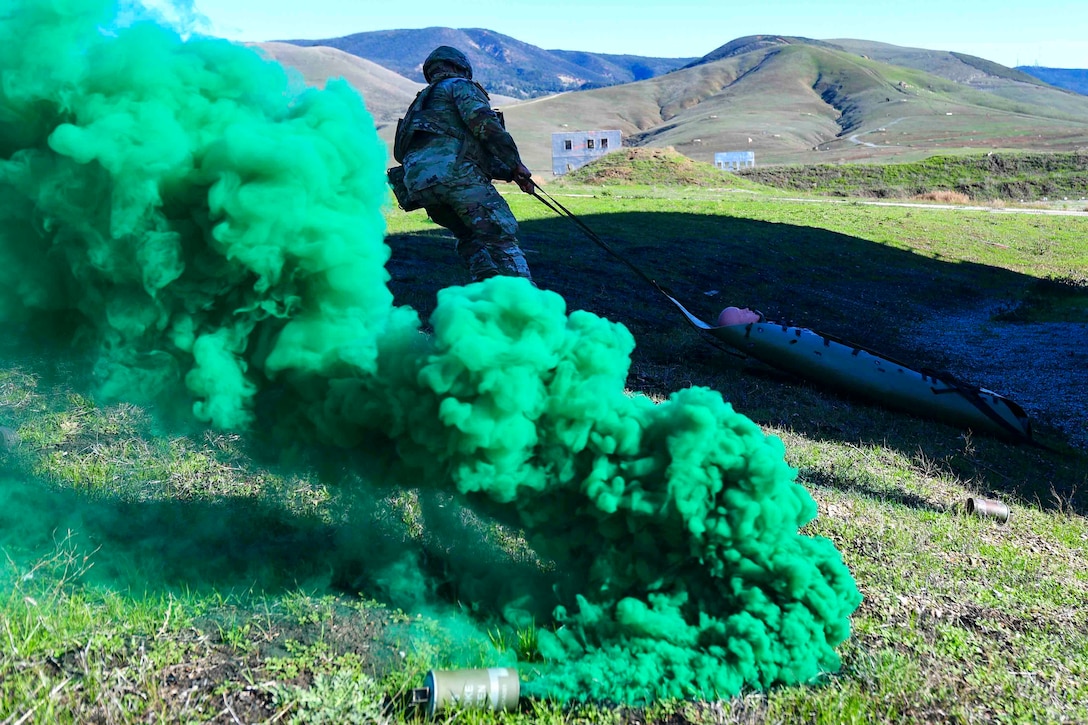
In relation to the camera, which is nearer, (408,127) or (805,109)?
(408,127)

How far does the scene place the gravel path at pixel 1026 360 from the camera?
31.9 feet

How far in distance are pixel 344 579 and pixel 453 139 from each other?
413cm

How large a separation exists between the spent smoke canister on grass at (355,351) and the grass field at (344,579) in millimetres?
276

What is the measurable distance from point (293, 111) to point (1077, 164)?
4672 centimetres

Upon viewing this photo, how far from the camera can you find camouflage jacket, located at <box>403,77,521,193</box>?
6.87 metres

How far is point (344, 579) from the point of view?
404 centimetres

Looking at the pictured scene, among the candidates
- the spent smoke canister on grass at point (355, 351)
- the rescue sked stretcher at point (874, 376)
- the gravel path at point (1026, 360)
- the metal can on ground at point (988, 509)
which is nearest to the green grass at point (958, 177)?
the gravel path at point (1026, 360)

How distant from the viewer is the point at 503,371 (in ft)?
10.6

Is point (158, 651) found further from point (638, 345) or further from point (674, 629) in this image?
point (638, 345)

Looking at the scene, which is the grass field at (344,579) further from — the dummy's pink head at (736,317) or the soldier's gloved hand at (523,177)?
the soldier's gloved hand at (523,177)

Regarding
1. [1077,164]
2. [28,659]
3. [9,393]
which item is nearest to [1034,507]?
[28,659]

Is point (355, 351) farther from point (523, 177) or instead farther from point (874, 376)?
point (874, 376)

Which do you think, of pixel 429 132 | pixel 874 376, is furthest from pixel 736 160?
pixel 429 132

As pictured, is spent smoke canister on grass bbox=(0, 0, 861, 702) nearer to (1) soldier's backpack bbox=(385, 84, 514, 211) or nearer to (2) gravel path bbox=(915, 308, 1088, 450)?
(1) soldier's backpack bbox=(385, 84, 514, 211)
